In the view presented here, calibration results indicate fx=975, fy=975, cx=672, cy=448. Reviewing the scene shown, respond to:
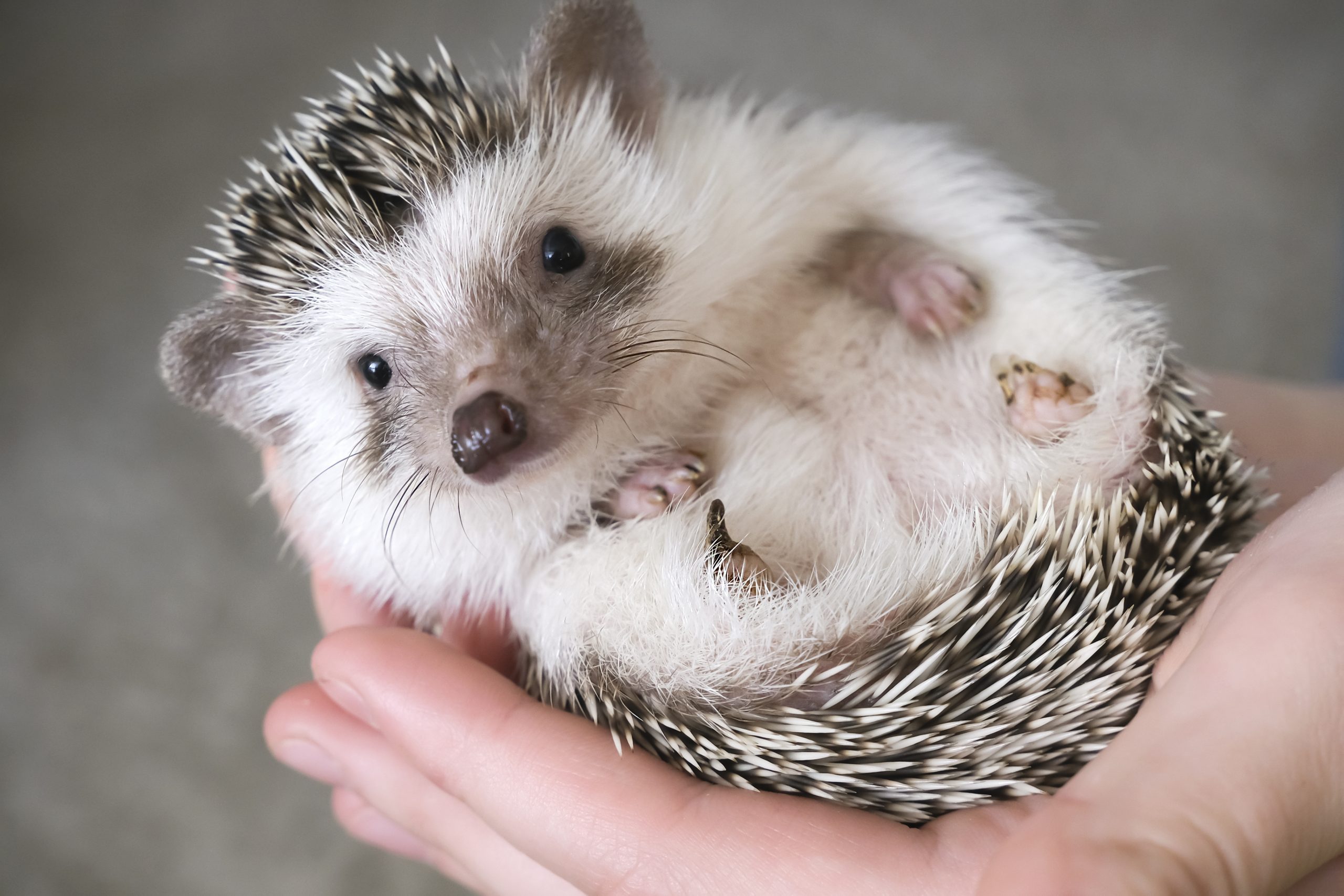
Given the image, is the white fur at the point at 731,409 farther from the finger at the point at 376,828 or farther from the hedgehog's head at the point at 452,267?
the finger at the point at 376,828

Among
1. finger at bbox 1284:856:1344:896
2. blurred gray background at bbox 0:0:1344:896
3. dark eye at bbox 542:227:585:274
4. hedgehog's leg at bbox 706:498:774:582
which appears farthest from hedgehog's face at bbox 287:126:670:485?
blurred gray background at bbox 0:0:1344:896

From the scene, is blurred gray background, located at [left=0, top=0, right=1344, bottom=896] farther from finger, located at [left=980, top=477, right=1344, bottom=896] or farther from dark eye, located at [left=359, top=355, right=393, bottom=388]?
finger, located at [left=980, top=477, right=1344, bottom=896]

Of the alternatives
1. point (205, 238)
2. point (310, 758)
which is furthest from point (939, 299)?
point (205, 238)

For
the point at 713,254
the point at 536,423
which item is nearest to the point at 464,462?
the point at 536,423

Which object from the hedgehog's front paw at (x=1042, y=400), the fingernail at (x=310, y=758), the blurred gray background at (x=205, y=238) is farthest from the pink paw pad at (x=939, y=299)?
the blurred gray background at (x=205, y=238)

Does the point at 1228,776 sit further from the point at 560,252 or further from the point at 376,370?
the point at 376,370

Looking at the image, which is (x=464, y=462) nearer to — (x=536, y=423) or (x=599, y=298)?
(x=536, y=423)

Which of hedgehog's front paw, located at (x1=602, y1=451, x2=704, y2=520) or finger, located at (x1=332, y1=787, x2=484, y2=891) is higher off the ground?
hedgehog's front paw, located at (x1=602, y1=451, x2=704, y2=520)
